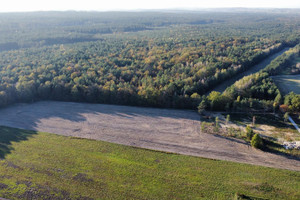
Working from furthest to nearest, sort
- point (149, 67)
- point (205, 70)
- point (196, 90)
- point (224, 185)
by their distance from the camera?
point (149, 67) → point (205, 70) → point (196, 90) → point (224, 185)

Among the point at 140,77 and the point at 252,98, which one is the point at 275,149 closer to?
the point at 252,98

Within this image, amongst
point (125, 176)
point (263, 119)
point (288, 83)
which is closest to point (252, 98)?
point (263, 119)

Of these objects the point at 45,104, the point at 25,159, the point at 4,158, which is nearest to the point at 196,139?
the point at 25,159

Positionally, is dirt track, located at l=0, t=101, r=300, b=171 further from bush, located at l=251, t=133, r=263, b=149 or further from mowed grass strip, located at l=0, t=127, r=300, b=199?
mowed grass strip, located at l=0, t=127, r=300, b=199

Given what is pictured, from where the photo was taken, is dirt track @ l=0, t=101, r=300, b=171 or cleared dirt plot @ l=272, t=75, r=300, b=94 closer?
dirt track @ l=0, t=101, r=300, b=171

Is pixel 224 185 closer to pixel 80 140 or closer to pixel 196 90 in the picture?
pixel 80 140

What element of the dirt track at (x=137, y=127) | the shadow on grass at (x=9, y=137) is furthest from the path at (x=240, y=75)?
the shadow on grass at (x=9, y=137)

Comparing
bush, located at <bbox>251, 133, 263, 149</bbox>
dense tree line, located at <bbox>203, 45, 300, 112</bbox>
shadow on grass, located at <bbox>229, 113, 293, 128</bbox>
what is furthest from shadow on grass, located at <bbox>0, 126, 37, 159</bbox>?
shadow on grass, located at <bbox>229, 113, 293, 128</bbox>
